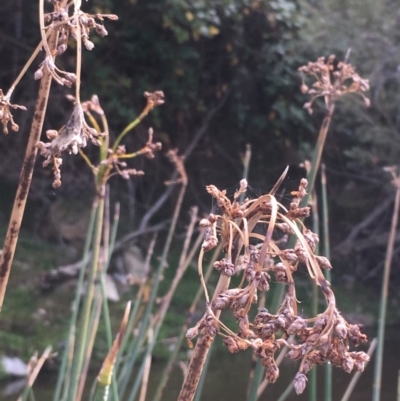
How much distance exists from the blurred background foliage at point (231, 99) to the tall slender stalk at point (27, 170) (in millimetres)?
2819

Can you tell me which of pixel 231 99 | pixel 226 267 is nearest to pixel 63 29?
pixel 226 267

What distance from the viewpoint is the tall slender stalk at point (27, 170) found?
15.8 inches

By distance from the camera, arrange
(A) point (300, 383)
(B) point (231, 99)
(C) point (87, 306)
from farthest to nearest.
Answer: (B) point (231, 99), (C) point (87, 306), (A) point (300, 383)

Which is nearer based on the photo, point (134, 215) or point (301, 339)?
point (301, 339)

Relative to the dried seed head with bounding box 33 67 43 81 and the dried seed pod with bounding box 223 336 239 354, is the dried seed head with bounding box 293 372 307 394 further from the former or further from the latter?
the dried seed head with bounding box 33 67 43 81

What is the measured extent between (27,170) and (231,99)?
10.8 feet

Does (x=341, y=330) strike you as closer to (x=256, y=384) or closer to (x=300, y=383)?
(x=300, y=383)

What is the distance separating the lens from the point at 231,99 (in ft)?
12.0

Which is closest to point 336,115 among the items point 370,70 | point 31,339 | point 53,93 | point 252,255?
point 370,70

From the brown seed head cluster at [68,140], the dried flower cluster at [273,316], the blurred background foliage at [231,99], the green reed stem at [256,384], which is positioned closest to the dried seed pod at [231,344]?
the dried flower cluster at [273,316]

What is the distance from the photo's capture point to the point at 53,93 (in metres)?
3.32

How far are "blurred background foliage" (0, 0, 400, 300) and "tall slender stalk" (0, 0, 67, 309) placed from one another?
282cm

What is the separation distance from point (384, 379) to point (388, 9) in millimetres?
1961

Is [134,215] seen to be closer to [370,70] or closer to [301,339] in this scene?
[370,70]
